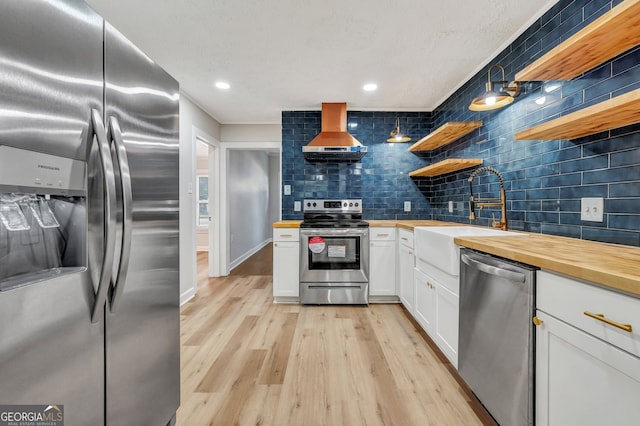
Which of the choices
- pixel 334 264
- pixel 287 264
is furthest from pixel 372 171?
pixel 287 264

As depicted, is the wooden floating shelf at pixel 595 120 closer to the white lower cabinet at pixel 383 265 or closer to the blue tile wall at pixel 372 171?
the white lower cabinet at pixel 383 265

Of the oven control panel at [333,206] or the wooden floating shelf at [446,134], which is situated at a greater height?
the wooden floating shelf at [446,134]

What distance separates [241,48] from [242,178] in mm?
3504

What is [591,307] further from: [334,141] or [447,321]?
[334,141]

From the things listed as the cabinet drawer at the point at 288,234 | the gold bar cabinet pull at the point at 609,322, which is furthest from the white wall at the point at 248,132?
the gold bar cabinet pull at the point at 609,322

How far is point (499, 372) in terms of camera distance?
4.22ft

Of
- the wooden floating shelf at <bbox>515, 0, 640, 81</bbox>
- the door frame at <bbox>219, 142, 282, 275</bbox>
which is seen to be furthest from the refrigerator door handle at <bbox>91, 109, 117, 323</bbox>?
the door frame at <bbox>219, 142, 282, 275</bbox>

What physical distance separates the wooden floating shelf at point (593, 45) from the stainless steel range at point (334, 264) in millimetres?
2008

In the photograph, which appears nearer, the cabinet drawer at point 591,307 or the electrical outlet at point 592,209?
the cabinet drawer at point 591,307

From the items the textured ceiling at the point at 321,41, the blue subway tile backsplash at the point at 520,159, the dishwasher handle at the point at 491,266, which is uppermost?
the textured ceiling at the point at 321,41

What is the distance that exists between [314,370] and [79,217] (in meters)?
1.67

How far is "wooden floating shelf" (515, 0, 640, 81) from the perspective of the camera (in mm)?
1093

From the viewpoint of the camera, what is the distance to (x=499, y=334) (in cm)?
129

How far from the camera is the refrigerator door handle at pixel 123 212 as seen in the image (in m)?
0.93
